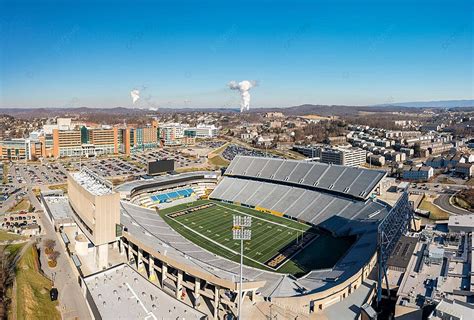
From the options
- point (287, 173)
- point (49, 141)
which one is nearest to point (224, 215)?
point (287, 173)

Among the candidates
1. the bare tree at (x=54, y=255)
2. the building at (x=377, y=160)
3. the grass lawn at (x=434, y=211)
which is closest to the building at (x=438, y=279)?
the grass lawn at (x=434, y=211)

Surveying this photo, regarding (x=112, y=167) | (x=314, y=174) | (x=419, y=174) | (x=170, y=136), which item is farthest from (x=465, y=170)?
(x=170, y=136)

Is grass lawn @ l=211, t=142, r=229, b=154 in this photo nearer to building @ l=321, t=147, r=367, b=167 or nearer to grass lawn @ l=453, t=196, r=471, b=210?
building @ l=321, t=147, r=367, b=167

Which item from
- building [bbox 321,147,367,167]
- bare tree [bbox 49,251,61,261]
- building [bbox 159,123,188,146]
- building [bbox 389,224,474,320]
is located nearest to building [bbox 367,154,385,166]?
building [bbox 321,147,367,167]

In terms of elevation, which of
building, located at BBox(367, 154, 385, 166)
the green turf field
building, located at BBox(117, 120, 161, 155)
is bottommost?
the green turf field

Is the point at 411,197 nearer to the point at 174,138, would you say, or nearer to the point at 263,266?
the point at 263,266
